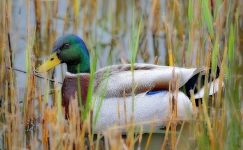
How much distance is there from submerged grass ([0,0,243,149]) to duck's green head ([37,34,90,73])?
0.45 ft

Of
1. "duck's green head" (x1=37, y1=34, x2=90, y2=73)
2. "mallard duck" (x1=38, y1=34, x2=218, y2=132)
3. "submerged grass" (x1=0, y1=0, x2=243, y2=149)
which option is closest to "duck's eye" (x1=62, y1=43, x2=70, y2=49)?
"duck's green head" (x1=37, y1=34, x2=90, y2=73)

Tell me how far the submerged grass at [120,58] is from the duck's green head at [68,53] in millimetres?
137

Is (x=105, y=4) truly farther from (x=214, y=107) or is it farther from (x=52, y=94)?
(x=214, y=107)

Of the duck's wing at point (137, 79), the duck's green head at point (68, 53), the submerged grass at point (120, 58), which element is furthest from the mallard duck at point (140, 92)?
the duck's green head at point (68, 53)

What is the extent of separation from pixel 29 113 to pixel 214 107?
131 centimetres

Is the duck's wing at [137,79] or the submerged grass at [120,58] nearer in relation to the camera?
the submerged grass at [120,58]

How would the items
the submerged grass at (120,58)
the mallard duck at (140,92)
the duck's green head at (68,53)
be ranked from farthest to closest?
the duck's green head at (68,53)
the mallard duck at (140,92)
the submerged grass at (120,58)

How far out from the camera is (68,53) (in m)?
5.86

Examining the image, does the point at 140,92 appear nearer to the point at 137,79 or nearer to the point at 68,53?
the point at 137,79

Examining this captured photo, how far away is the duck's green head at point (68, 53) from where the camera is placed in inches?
230

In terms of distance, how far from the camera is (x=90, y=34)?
725cm

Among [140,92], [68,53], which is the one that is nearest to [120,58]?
[68,53]

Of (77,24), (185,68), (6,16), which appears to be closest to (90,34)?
(77,24)

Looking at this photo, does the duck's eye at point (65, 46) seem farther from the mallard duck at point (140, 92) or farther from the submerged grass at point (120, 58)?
the mallard duck at point (140, 92)
